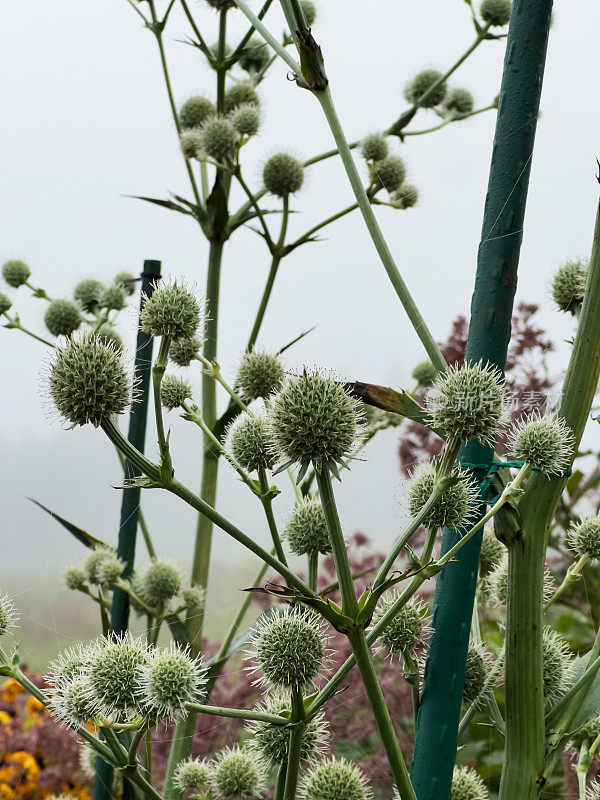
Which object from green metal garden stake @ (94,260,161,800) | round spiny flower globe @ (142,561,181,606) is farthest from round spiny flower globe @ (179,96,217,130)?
round spiny flower globe @ (142,561,181,606)

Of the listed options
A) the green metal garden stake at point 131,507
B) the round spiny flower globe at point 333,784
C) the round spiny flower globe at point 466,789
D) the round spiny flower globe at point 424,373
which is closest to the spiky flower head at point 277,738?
the round spiny flower globe at point 333,784

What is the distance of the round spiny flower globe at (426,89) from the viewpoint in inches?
38.1

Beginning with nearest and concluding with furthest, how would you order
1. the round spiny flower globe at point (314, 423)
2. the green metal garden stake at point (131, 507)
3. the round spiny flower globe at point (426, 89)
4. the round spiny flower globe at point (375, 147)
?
the round spiny flower globe at point (314, 423) < the green metal garden stake at point (131, 507) < the round spiny flower globe at point (375, 147) < the round spiny flower globe at point (426, 89)

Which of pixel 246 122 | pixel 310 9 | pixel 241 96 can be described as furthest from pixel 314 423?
pixel 310 9

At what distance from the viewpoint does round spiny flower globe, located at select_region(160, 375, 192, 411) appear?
0.56 meters

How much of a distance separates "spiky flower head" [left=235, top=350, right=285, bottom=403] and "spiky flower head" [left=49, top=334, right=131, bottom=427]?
0.39 ft

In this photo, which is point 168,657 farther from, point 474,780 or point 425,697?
point 474,780

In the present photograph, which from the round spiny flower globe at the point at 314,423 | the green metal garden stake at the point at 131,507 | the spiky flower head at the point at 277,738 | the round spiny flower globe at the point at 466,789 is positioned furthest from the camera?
the green metal garden stake at the point at 131,507

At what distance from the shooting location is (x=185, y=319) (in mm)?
445

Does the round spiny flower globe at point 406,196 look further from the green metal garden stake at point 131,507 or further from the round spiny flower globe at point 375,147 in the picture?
the green metal garden stake at point 131,507

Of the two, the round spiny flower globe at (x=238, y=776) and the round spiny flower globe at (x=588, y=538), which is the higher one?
the round spiny flower globe at (x=588, y=538)

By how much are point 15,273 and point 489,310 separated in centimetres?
66

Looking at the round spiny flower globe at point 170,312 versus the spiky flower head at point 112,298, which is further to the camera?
the spiky flower head at point 112,298

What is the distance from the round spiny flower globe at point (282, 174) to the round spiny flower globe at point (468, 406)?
1.75 ft
